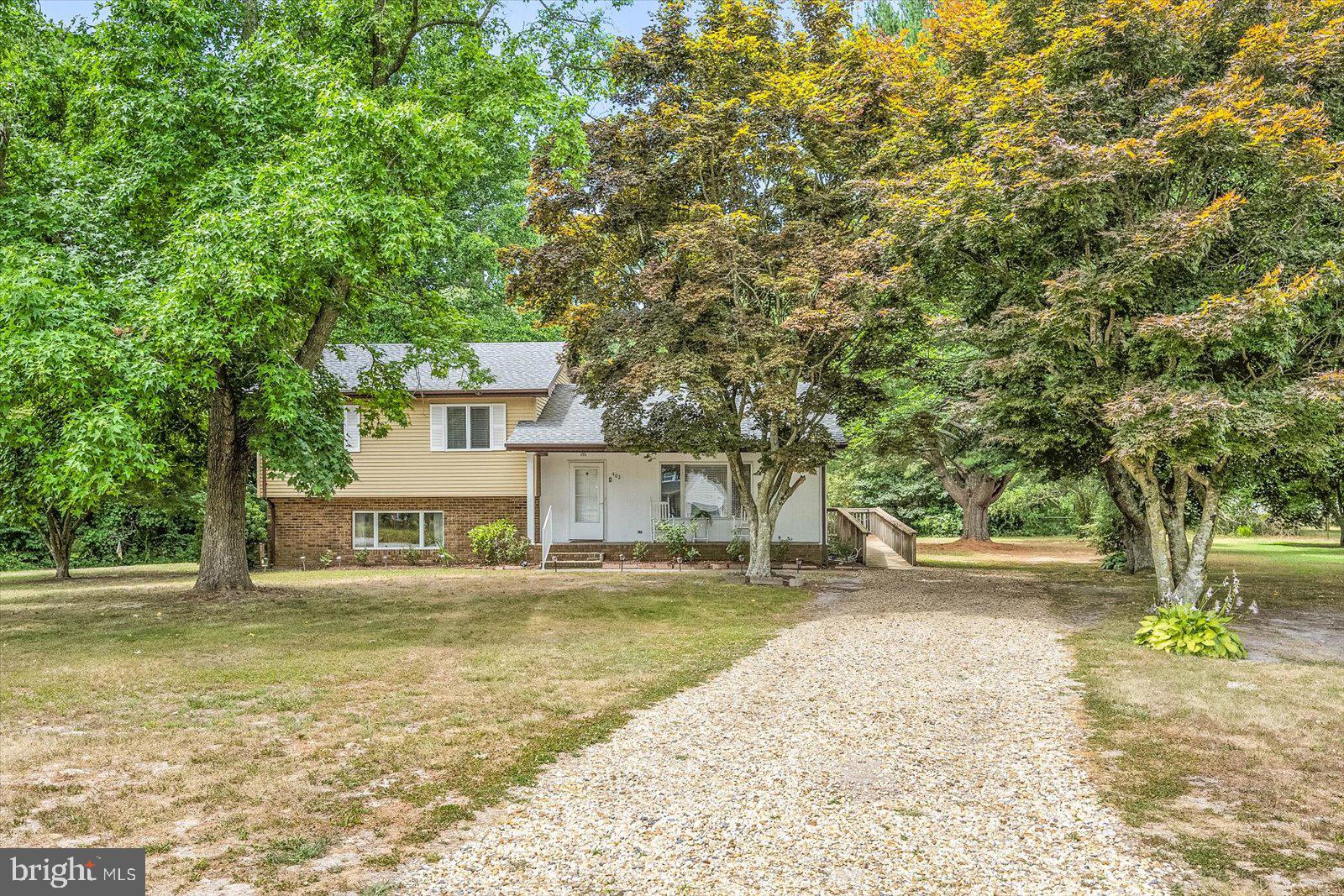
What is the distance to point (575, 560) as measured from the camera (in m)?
20.3

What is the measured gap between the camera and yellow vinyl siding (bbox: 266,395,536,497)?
71.4 ft

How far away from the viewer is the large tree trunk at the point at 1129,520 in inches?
573

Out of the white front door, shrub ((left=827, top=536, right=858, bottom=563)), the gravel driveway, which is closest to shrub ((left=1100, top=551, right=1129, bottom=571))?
shrub ((left=827, top=536, right=858, bottom=563))

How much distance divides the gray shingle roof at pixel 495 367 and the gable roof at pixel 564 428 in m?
0.75

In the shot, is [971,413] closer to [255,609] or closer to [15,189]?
[255,609]

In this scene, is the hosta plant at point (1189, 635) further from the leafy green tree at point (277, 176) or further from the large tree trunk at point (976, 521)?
the large tree trunk at point (976, 521)

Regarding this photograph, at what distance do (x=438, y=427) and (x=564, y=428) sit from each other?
11.1 feet

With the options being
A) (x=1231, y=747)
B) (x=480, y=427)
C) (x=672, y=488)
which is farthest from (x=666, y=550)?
(x=1231, y=747)


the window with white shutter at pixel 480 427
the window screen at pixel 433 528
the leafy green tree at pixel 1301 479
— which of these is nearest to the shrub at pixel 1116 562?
the leafy green tree at pixel 1301 479

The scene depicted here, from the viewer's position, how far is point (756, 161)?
15.4 metres

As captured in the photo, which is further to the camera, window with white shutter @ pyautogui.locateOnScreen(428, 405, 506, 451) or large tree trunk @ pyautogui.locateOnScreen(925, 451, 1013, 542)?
large tree trunk @ pyautogui.locateOnScreen(925, 451, 1013, 542)

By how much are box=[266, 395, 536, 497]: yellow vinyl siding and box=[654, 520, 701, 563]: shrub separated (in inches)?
148

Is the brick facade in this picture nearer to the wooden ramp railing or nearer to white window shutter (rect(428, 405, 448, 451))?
white window shutter (rect(428, 405, 448, 451))

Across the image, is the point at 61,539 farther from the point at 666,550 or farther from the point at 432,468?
the point at 666,550
